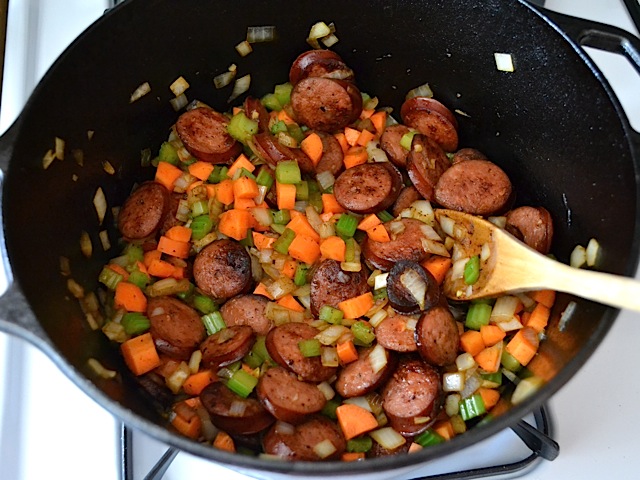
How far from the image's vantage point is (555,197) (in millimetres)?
1893

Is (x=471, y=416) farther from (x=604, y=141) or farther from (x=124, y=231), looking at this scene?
(x=124, y=231)

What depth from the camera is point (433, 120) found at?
2090 mm

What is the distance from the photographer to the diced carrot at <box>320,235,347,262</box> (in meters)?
1.93

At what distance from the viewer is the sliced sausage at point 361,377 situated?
170cm

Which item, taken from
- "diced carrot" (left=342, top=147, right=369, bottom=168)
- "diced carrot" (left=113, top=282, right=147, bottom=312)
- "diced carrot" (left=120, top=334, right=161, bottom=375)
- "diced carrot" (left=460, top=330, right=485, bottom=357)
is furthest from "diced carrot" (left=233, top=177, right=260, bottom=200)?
"diced carrot" (left=460, top=330, right=485, bottom=357)

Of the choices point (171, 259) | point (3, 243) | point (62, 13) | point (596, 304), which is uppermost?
point (62, 13)

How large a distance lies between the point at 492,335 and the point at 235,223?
0.82m

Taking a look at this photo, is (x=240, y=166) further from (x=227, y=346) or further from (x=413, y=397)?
(x=413, y=397)

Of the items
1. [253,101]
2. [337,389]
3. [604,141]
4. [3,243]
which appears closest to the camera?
[3,243]

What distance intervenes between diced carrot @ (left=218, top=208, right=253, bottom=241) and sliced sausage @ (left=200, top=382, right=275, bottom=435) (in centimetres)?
51

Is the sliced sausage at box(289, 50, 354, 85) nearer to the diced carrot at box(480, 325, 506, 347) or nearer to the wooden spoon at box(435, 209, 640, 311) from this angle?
the wooden spoon at box(435, 209, 640, 311)

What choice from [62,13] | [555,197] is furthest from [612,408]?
[62,13]

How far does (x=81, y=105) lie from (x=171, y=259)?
1.70 ft

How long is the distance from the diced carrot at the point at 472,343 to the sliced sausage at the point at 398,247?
0.85 feet
